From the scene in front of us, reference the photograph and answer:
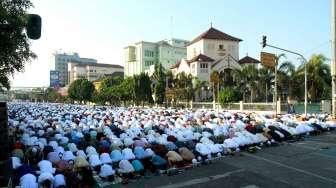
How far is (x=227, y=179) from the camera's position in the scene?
18578 mm

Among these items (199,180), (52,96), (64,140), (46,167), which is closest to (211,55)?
(64,140)

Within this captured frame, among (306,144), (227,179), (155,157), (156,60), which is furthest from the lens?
(156,60)

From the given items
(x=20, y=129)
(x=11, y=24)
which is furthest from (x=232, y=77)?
(x=11, y=24)

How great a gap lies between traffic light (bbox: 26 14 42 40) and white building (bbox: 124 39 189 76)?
134m

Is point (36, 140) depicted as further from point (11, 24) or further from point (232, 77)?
point (232, 77)

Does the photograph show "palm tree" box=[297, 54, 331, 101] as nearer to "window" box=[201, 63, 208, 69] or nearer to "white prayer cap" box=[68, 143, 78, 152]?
"window" box=[201, 63, 208, 69]

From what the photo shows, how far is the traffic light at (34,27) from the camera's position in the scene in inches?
426

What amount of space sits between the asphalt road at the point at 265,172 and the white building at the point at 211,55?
63897 millimetres

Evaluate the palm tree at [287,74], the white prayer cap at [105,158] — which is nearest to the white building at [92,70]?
the palm tree at [287,74]

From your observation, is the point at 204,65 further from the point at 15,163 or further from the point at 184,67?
the point at 15,163

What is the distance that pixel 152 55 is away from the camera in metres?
149

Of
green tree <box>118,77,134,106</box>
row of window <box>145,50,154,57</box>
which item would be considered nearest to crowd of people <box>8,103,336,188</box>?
green tree <box>118,77,134,106</box>

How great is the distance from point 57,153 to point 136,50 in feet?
434

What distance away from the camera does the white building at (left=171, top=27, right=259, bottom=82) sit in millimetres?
89750
